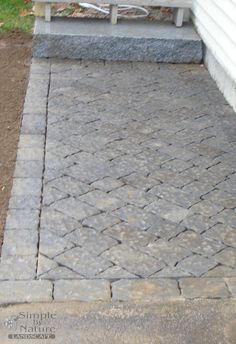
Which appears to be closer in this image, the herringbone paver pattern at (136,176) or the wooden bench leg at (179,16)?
the herringbone paver pattern at (136,176)

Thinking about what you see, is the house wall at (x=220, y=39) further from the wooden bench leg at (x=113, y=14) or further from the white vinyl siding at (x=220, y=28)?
the wooden bench leg at (x=113, y=14)

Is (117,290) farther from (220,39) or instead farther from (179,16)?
(179,16)

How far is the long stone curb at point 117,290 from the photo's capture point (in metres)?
3.20

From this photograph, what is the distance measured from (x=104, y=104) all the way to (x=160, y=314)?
2768 millimetres

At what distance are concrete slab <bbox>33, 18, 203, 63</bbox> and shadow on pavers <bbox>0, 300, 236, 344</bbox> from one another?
386 centimetres

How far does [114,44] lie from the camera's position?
6.54 m

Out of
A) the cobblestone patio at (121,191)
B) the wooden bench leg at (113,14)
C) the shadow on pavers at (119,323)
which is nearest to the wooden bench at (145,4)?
the wooden bench leg at (113,14)

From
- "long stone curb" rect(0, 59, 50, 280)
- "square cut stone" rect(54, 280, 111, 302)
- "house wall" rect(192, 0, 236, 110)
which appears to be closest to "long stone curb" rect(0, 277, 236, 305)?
"square cut stone" rect(54, 280, 111, 302)

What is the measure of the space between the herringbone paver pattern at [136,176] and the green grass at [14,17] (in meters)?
1.31

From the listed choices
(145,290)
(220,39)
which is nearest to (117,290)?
(145,290)

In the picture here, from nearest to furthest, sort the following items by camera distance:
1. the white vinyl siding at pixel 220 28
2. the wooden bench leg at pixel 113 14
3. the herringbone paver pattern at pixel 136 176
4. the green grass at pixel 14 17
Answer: the herringbone paver pattern at pixel 136 176
the white vinyl siding at pixel 220 28
the wooden bench leg at pixel 113 14
the green grass at pixel 14 17

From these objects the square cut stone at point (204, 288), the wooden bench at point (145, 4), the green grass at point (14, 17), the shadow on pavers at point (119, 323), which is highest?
the shadow on pavers at point (119, 323)

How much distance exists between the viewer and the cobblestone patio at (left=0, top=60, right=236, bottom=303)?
3.38 metres

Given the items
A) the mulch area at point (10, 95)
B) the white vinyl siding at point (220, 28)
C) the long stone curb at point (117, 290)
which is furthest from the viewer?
the white vinyl siding at point (220, 28)
